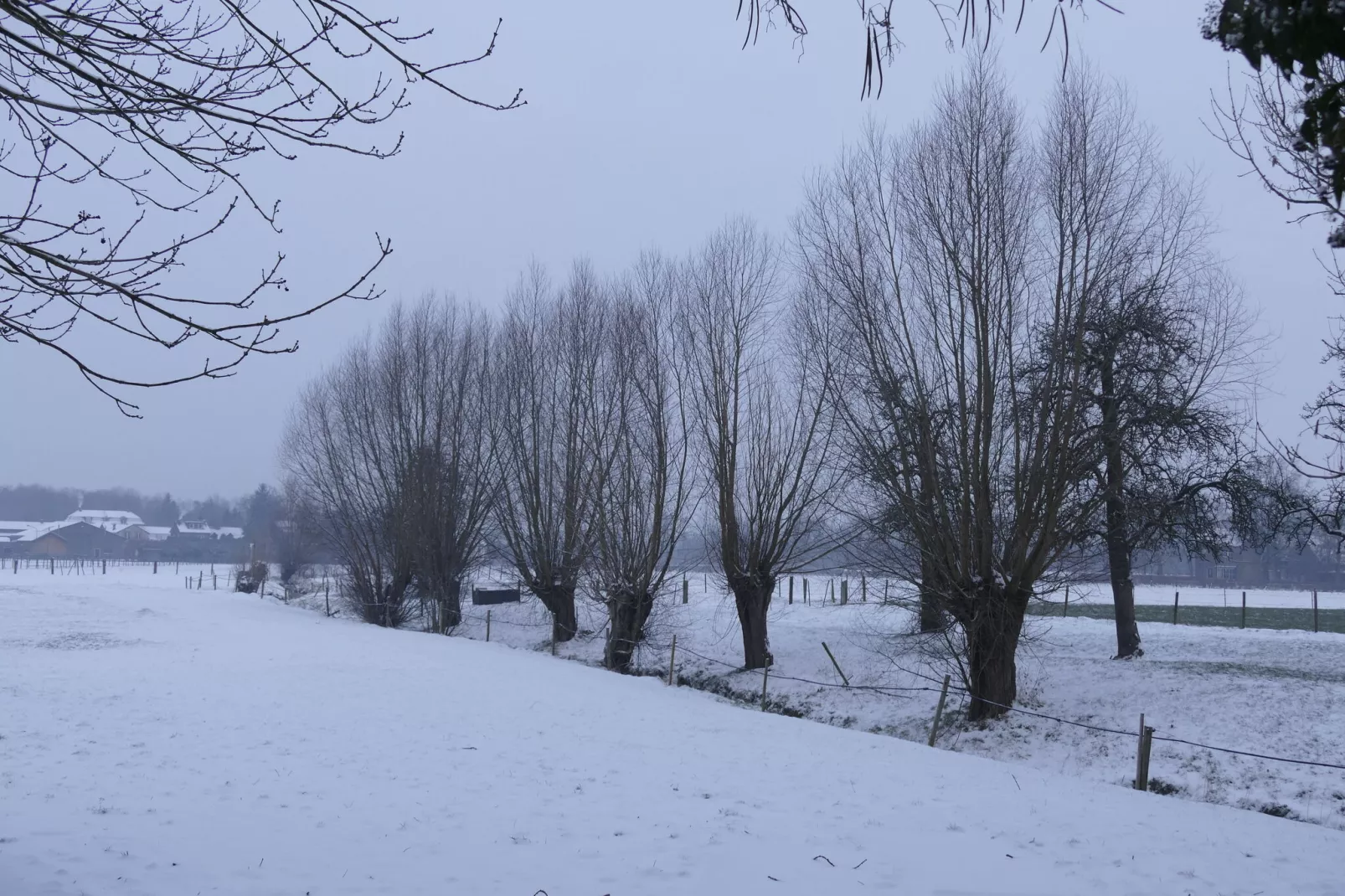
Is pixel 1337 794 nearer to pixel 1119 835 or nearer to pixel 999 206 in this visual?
pixel 1119 835

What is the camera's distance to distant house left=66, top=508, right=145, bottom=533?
118 m

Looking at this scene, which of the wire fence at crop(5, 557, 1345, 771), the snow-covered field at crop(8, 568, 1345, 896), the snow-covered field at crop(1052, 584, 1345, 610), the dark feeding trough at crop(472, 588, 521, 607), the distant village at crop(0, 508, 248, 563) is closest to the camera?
the snow-covered field at crop(8, 568, 1345, 896)

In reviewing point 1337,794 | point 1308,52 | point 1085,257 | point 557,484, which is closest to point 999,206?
point 1085,257

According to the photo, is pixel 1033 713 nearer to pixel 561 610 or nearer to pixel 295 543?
pixel 561 610

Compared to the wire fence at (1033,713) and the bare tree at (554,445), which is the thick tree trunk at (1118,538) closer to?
the wire fence at (1033,713)

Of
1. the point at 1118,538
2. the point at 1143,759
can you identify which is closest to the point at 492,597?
the point at 1118,538

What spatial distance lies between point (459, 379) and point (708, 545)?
44.3ft

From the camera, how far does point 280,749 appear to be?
35.1 feet

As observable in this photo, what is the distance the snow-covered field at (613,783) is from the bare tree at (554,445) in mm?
6296

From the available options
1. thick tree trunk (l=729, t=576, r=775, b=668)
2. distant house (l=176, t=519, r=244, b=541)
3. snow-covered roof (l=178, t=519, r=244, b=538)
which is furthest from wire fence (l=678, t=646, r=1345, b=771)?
snow-covered roof (l=178, t=519, r=244, b=538)

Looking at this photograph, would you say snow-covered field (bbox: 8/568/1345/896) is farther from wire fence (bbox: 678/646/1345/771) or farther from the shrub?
the shrub

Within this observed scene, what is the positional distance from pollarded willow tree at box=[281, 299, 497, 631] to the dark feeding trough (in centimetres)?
464

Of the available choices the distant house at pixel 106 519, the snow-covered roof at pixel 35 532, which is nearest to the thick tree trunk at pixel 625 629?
the snow-covered roof at pixel 35 532

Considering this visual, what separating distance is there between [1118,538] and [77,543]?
123433 millimetres
